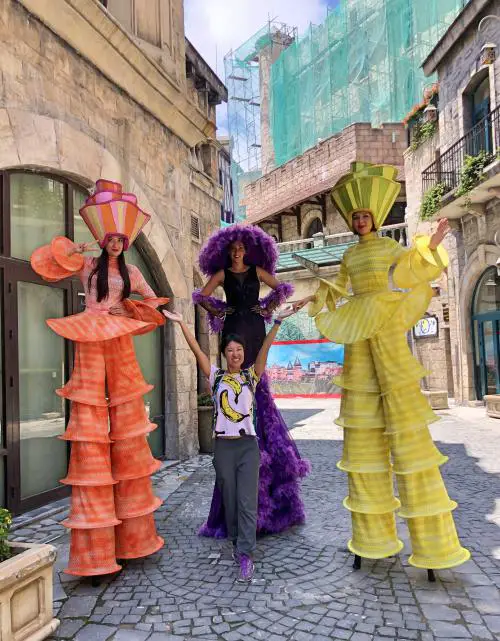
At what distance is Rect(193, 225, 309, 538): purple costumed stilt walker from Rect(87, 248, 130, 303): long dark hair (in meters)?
0.58

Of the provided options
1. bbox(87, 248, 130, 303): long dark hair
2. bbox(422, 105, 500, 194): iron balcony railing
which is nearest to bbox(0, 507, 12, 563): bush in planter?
bbox(87, 248, 130, 303): long dark hair

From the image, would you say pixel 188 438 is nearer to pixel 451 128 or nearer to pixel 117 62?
pixel 117 62

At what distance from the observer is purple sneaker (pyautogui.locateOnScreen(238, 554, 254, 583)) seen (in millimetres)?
3260

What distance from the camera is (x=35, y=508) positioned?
4801 mm

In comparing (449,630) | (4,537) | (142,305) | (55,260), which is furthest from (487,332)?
(4,537)

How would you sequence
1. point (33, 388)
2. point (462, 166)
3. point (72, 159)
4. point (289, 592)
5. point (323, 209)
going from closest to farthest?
point (289, 592) < point (33, 388) < point (72, 159) < point (462, 166) < point (323, 209)

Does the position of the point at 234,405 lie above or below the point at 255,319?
below

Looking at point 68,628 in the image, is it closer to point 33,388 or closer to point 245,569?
point 245,569

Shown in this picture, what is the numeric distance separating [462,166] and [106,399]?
1229 cm

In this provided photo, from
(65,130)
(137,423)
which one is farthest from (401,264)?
(65,130)

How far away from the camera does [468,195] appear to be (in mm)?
12711

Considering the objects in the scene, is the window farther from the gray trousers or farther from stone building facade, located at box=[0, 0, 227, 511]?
the gray trousers

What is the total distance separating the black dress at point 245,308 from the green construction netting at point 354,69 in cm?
1915

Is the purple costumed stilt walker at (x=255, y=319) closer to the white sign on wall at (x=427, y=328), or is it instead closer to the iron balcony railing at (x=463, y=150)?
the iron balcony railing at (x=463, y=150)
